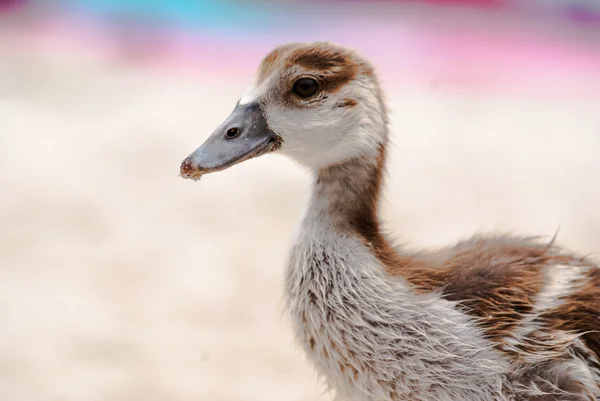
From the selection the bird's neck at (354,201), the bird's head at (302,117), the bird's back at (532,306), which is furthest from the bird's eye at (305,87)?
the bird's back at (532,306)

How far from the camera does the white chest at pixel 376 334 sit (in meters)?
1.46

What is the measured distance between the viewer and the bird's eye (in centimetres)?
157

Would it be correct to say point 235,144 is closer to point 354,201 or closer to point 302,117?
point 302,117

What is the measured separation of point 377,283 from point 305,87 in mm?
394

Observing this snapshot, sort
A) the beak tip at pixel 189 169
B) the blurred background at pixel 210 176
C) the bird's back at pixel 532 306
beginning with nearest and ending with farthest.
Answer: the bird's back at pixel 532 306 < the beak tip at pixel 189 169 < the blurred background at pixel 210 176

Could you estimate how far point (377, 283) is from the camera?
1.53 meters

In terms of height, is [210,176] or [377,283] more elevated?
[210,176]

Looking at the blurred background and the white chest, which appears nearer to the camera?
the white chest

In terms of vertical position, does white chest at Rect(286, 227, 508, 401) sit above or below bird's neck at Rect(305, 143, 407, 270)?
below

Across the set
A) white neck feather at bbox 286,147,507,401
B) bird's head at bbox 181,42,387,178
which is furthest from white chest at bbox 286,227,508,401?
bird's head at bbox 181,42,387,178

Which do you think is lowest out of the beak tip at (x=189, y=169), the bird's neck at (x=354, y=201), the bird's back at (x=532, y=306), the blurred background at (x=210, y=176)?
the bird's back at (x=532, y=306)

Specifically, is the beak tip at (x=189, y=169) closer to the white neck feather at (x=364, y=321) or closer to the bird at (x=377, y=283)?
the bird at (x=377, y=283)

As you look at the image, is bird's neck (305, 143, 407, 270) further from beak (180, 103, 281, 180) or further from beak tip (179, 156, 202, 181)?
beak tip (179, 156, 202, 181)

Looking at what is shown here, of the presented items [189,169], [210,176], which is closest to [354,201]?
[189,169]
